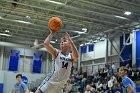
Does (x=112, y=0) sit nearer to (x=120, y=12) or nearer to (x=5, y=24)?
(x=120, y=12)

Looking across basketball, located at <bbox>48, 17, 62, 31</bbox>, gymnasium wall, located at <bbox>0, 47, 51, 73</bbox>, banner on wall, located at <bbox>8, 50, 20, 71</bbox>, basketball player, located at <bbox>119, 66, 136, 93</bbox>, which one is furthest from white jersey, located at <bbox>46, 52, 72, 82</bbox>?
gymnasium wall, located at <bbox>0, 47, 51, 73</bbox>

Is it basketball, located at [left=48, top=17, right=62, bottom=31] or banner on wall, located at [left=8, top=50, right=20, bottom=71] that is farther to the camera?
banner on wall, located at [left=8, top=50, right=20, bottom=71]

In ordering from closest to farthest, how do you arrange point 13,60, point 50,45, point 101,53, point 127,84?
1. point 50,45
2. point 127,84
3. point 101,53
4. point 13,60

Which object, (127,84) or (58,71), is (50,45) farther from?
(127,84)

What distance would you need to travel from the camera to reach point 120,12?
64.7 ft

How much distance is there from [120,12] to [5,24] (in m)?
10.2

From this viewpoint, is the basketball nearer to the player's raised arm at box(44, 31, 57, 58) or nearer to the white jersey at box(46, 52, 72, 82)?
the player's raised arm at box(44, 31, 57, 58)

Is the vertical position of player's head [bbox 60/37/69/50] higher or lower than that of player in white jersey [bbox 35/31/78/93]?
higher

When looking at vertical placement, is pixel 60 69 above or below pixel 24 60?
above

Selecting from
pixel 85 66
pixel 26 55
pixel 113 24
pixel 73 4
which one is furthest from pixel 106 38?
pixel 26 55

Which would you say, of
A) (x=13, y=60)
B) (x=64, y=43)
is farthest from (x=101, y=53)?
(x=64, y=43)

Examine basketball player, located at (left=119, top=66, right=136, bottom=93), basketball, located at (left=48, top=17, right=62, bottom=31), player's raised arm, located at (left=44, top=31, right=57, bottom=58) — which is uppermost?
basketball, located at (left=48, top=17, right=62, bottom=31)

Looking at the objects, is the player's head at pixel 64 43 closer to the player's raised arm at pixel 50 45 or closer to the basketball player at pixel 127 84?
the player's raised arm at pixel 50 45

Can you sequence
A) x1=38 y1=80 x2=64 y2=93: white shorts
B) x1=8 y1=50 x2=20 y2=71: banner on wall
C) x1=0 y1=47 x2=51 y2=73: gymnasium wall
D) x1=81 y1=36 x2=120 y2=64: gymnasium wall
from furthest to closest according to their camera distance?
x1=0 y1=47 x2=51 y2=73: gymnasium wall, x1=8 y1=50 x2=20 y2=71: banner on wall, x1=81 y1=36 x2=120 y2=64: gymnasium wall, x1=38 y1=80 x2=64 y2=93: white shorts
